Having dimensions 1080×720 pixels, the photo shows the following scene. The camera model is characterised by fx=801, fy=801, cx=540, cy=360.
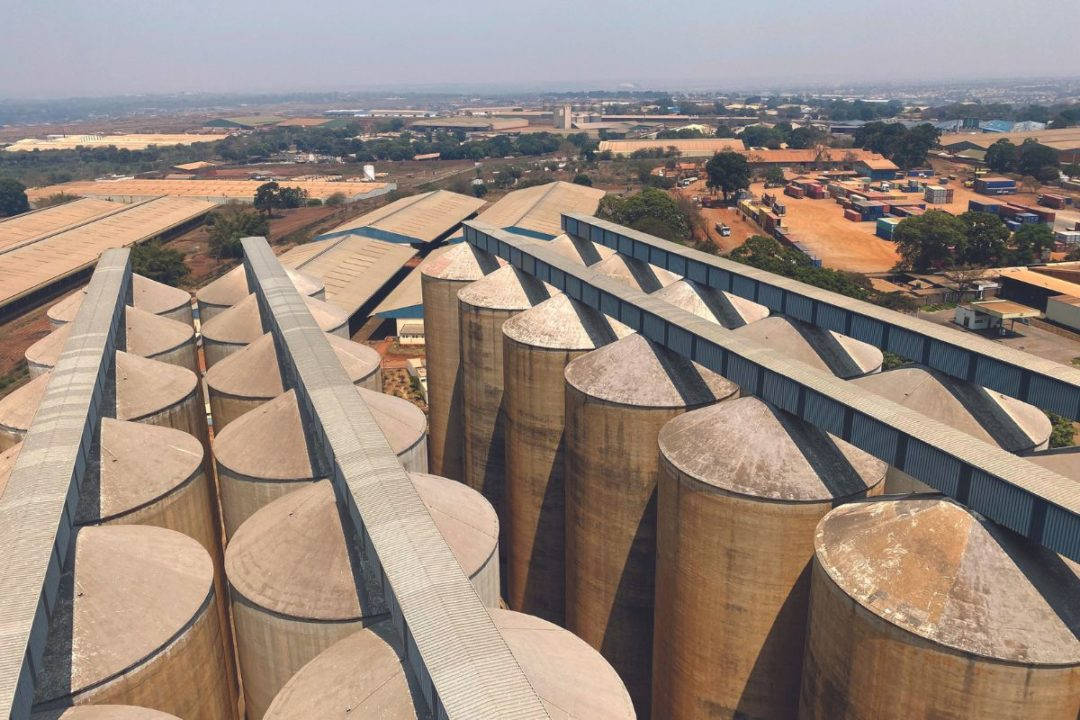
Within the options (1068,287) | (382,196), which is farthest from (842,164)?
(1068,287)

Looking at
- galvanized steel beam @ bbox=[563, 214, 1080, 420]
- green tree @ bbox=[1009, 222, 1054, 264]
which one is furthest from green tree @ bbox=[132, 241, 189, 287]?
green tree @ bbox=[1009, 222, 1054, 264]

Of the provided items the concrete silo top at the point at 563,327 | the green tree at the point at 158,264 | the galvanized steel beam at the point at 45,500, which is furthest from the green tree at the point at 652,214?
the galvanized steel beam at the point at 45,500

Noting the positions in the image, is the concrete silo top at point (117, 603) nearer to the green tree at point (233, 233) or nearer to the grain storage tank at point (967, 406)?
the grain storage tank at point (967, 406)

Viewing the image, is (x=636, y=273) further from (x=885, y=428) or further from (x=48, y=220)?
(x=48, y=220)

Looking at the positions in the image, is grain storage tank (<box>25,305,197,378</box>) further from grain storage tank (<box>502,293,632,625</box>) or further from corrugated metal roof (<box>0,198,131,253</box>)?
corrugated metal roof (<box>0,198,131,253</box>)

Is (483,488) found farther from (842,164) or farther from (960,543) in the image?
(842,164)

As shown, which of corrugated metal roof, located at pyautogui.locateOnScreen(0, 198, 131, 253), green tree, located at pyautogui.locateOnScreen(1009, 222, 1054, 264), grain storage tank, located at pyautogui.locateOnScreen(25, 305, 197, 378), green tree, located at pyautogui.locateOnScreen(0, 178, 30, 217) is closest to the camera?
grain storage tank, located at pyautogui.locateOnScreen(25, 305, 197, 378)
